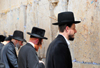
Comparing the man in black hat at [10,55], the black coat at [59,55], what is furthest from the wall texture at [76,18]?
the black coat at [59,55]

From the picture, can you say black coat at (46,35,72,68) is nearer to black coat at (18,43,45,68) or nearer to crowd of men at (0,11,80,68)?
crowd of men at (0,11,80,68)

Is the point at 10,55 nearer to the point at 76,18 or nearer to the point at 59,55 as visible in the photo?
the point at 76,18

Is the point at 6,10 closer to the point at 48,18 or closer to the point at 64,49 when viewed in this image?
the point at 48,18

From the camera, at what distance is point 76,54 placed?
123 inches

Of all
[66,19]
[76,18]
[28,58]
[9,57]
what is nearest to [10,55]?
[9,57]

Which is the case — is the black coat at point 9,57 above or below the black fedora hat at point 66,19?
below

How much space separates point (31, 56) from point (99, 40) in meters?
1.15

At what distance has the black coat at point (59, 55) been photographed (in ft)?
5.74

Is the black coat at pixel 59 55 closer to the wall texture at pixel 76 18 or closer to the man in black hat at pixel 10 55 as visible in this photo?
the wall texture at pixel 76 18

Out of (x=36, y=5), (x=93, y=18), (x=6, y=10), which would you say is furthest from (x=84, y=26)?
(x=6, y=10)

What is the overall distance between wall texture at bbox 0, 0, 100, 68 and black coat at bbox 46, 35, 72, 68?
1.11 meters

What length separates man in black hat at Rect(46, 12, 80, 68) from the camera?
1.75 m

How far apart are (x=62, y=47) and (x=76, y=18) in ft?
4.78

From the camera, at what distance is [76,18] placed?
123 inches
